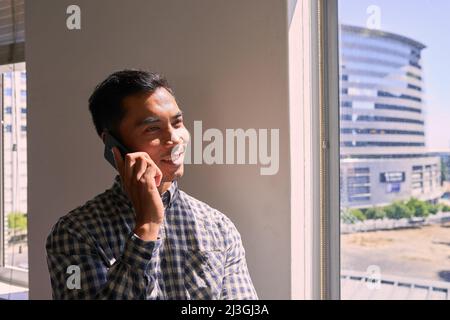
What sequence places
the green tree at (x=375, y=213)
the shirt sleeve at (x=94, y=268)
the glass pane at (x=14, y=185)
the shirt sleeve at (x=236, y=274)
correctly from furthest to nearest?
the glass pane at (x=14, y=185) < the green tree at (x=375, y=213) < the shirt sleeve at (x=236, y=274) < the shirt sleeve at (x=94, y=268)

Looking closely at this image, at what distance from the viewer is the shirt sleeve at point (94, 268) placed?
3.24 ft

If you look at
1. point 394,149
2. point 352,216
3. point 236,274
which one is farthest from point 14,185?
point 394,149

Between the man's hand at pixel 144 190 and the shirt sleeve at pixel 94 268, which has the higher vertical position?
the man's hand at pixel 144 190

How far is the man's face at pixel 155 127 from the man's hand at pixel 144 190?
0.03 metres

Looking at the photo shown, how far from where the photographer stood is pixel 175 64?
1.21 m

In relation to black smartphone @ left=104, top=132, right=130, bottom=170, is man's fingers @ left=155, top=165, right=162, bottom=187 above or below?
below

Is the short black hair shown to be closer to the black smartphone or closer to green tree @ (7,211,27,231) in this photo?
the black smartphone

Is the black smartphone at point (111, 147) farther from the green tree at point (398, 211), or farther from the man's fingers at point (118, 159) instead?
the green tree at point (398, 211)

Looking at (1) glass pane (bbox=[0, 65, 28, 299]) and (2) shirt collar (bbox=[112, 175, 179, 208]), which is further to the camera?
(1) glass pane (bbox=[0, 65, 28, 299])

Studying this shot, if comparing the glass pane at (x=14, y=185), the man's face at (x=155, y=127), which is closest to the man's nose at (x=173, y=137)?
the man's face at (x=155, y=127)

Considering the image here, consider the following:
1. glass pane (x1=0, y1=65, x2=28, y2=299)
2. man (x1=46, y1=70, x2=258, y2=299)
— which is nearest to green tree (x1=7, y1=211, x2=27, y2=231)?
glass pane (x1=0, y1=65, x2=28, y2=299)

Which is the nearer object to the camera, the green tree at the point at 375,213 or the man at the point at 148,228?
the man at the point at 148,228

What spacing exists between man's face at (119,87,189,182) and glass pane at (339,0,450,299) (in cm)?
47

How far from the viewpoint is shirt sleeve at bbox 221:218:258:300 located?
1098 mm
